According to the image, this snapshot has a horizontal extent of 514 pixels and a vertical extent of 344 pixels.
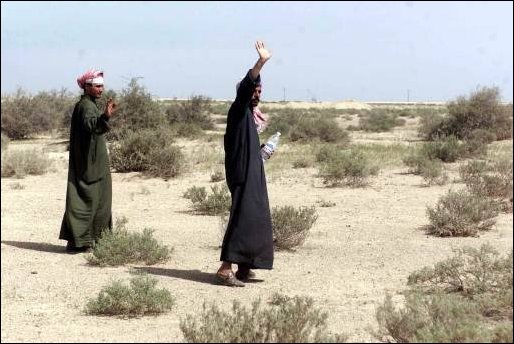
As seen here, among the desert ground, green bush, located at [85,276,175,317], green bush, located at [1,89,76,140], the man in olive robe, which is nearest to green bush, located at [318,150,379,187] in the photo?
the desert ground

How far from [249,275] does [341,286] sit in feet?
3.13

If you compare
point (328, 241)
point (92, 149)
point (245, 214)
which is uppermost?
point (92, 149)

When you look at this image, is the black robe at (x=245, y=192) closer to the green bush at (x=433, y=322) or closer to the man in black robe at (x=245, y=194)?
the man in black robe at (x=245, y=194)

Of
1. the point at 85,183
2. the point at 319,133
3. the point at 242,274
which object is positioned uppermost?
the point at 319,133

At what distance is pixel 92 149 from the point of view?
27.7ft

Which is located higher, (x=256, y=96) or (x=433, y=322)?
(x=256, y=96)

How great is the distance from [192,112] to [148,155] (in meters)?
21.3

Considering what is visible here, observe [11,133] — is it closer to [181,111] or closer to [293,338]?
[181,111]

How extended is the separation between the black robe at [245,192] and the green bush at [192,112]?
3087cm

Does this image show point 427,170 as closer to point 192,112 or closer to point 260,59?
point 260,59

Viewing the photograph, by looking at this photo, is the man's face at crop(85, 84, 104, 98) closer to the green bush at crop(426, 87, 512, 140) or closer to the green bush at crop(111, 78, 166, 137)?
the green bush at crop(111, 78, 166, 137)

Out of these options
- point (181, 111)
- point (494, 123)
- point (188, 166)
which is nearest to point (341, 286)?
point (188, 166)

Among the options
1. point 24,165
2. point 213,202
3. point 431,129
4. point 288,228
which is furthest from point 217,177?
point 431,129

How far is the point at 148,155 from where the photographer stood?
1766cm
